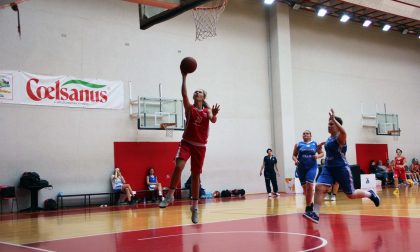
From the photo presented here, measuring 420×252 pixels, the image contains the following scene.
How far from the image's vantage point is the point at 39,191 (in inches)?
562

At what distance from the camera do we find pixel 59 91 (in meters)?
15.0

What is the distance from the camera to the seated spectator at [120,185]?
598 inches

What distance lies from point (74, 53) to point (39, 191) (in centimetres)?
481

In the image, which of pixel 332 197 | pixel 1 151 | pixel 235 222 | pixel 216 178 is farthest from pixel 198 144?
pixel 216 178

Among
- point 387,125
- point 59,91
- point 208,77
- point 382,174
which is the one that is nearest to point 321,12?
point 208,77

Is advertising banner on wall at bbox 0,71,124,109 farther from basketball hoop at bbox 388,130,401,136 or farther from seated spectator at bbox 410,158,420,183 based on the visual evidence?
seated spectator at bbox 410,158,420,183

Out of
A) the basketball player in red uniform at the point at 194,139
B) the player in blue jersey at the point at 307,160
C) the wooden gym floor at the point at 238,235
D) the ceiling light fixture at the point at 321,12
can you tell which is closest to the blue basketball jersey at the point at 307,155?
the player in blue jersey at the point at 307,160

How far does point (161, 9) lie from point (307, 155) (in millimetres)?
3970

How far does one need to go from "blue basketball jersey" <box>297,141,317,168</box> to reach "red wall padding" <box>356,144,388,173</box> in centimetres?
1451

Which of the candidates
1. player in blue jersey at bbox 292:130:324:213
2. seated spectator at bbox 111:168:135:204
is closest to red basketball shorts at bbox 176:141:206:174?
player in blue jersey at bbox 292:130:324:213

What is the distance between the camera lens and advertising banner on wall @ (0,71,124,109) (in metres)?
14.2

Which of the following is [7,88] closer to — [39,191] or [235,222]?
[39,191]

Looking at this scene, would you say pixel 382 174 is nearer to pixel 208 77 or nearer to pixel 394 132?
pixel 394 132

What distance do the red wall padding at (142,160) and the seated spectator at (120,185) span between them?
488 millimetres
